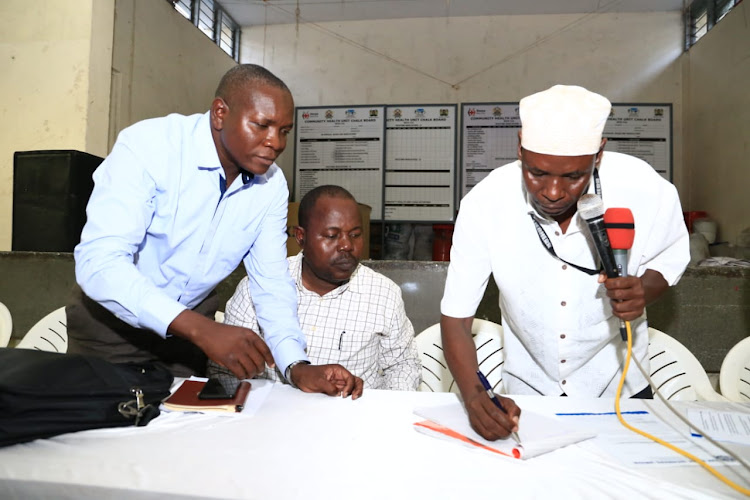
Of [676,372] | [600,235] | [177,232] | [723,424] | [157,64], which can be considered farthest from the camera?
[157,64]

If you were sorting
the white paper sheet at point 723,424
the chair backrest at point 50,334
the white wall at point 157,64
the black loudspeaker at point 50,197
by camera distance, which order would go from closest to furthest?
1. the white paper sheet at point 723,424
2. the chair backrest at point 50,334
3. the black loudspeaker at point 50,197
4. the white wall at point 157,64

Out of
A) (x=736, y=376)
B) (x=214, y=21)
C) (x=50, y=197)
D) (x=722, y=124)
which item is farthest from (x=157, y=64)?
(x=722, y=124)

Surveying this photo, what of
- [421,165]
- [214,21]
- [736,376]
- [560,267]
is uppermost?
[214,21]

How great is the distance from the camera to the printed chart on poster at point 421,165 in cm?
525

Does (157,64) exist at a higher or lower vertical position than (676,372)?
higher

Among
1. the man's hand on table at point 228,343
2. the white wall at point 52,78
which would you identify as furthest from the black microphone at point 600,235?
the white wall at point 52,78

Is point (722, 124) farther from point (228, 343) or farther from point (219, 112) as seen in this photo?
point (228, 343)

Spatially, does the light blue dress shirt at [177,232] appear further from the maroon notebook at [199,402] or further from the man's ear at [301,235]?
the man's ear at [301,235]

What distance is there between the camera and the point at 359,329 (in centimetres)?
179

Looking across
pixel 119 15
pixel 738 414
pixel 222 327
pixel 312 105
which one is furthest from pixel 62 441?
pixel 312 105

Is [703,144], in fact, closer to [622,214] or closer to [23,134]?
[622,214]

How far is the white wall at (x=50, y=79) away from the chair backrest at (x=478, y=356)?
8.48 feet

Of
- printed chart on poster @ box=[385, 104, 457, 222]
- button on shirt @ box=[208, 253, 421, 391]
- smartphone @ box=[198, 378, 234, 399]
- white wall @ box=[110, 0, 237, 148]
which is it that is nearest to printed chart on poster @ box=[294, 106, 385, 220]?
printed chart on poster @ box=[385, 104, 457, 222]

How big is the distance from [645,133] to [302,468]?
17.5 feet
